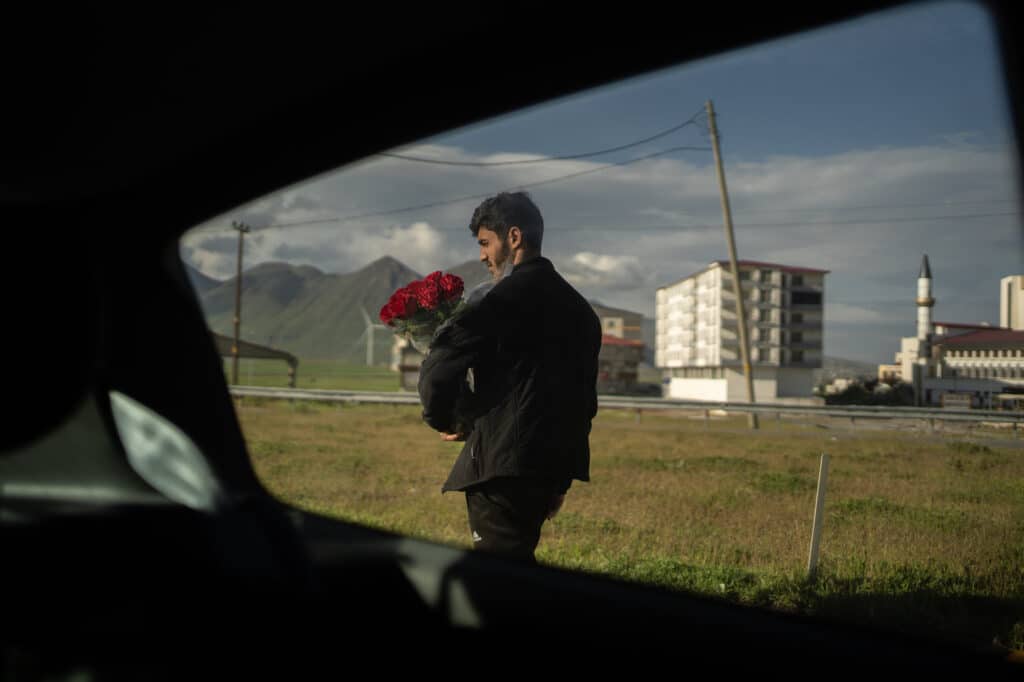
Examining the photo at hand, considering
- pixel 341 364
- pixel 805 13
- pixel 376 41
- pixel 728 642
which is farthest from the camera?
pixel 341 364

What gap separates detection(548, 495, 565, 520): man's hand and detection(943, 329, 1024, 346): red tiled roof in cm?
119

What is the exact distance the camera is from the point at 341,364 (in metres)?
5.05

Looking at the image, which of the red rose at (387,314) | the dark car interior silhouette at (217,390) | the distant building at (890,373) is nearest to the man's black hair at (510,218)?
the dark car interior silhouette at (217,390)

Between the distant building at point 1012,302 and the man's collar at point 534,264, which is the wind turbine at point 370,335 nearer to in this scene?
the man's collar at point 534,264

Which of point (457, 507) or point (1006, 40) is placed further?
point (457, 507)

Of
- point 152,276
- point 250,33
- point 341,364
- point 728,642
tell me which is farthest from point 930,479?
point 341,364

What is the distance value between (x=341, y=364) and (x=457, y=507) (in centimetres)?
274

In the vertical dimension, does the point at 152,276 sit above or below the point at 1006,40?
below

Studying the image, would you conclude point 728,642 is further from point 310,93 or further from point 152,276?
point 152,276

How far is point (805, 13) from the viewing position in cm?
122

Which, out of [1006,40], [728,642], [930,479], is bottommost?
[728,642]

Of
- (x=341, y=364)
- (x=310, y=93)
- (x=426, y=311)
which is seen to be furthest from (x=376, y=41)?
(x=341, y=364)

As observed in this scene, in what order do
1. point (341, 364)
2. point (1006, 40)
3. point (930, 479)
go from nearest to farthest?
1. point (1006, 40)
2. point (930, 479)
3. point (341, 364)

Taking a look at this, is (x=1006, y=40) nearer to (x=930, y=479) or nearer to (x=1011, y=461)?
(x=1011, y=461)
